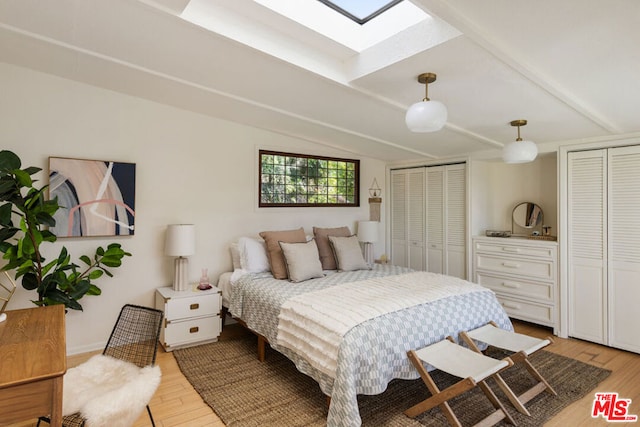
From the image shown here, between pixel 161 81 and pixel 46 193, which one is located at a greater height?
pixel 161 81

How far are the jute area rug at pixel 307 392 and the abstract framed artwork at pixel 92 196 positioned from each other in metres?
1.36

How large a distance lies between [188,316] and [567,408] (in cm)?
308

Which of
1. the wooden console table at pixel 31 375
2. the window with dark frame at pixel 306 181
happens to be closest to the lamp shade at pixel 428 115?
the wooden console table at pixel 31 375

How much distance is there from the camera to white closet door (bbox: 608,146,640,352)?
3.23 m

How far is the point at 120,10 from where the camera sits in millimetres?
2031

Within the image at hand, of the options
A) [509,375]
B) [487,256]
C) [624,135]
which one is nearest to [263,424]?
[509,375]

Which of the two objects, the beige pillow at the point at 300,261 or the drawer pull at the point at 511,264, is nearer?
the beige pillow at the point at 300,261

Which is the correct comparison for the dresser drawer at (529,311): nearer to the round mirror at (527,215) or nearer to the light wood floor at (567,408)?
the light wood floor at (567,408)

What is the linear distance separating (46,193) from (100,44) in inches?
56.6

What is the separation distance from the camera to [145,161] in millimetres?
3496

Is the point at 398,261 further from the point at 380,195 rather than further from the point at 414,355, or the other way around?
the point at 414,355

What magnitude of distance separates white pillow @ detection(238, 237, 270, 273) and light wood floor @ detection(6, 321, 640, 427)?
778 mm

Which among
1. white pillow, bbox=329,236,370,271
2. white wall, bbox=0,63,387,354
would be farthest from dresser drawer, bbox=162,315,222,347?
white pillow, bbox=329,236,370,271

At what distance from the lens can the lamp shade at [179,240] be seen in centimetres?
337
